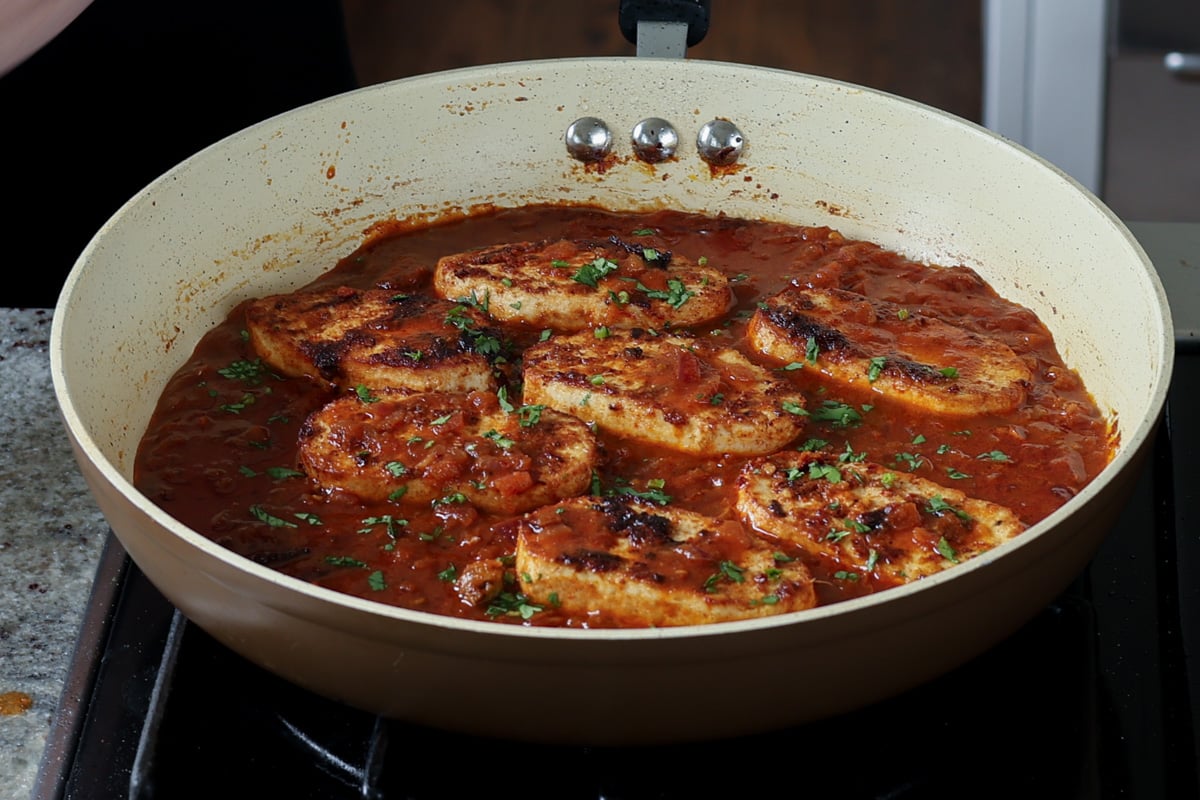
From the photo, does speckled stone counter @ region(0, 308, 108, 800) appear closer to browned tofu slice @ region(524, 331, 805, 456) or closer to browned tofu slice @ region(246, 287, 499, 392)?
browned tofu slice @ region(246, 287, 499, 392)

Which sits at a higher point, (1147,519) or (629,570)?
(629,570)

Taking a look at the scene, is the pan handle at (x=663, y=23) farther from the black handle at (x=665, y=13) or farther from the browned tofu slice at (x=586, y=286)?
the browned tofu slice at (x=586, y=286)

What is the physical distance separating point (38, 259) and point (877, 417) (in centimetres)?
241

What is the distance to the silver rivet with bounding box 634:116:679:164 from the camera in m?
3.31

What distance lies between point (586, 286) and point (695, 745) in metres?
1.19

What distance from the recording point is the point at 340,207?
126 inches

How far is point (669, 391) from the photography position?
8.36 ft

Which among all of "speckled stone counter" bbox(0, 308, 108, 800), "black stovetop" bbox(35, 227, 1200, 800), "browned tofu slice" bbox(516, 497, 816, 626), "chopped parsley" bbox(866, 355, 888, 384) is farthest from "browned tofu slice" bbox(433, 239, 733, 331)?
"black stovetop" bbox(35, 227, 1200, 800)

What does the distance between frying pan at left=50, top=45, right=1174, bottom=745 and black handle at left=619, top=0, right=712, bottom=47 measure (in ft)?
0.29

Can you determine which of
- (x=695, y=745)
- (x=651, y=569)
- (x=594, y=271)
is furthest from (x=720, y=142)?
(x=695, y=745)

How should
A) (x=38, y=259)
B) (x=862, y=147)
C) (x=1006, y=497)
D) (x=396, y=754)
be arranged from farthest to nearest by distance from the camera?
1. (x=38, y=259)
2. (x=862, y=147)
3. (x=1006, y=497)
4. (x=396, y=754)

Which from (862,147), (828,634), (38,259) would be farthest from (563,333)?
(38,259)

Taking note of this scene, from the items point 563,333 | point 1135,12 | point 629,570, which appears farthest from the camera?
point 1135,12

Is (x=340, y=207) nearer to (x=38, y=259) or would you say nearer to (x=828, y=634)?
(x=38, y=259)
